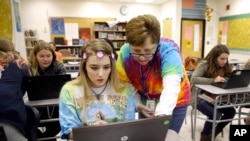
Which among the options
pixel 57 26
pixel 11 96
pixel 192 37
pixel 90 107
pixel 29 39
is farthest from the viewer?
pixel 57 26

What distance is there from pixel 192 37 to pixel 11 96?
19.4 ft

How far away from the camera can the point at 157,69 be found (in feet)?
3.70

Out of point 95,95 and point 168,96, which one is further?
point 95,95

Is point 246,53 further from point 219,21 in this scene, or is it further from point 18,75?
point 18,75

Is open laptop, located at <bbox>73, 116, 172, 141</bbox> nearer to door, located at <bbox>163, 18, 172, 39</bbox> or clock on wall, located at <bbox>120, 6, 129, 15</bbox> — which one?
door, located at <bbox>163, 18, 172, 39</bbox>

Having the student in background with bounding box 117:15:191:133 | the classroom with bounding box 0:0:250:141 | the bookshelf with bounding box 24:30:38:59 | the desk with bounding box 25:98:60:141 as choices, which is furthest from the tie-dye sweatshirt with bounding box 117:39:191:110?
the bookshelf with bounding box 24:30:38:59

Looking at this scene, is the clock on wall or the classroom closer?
the classroom

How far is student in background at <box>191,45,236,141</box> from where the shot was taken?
2256 mm

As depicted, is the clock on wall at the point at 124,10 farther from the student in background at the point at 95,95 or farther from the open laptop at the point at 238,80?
the student in background at the point at 95,95

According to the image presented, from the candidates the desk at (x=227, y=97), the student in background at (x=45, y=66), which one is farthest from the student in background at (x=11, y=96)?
the desk at (x=227, y=97)

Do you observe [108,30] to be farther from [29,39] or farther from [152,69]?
[152,69]

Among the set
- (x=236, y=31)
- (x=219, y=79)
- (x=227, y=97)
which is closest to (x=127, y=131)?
(x=227, y=97)

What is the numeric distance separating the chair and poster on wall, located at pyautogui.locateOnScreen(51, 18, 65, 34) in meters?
5.26

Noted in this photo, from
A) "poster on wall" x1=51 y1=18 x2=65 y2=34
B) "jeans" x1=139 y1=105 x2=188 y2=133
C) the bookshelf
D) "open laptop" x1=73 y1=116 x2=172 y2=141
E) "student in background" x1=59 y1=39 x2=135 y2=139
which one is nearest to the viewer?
"open laptop" x1=73 y1=116 x2=172 y2=141
